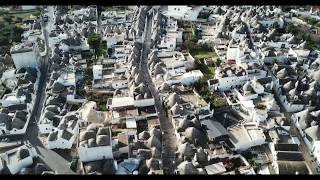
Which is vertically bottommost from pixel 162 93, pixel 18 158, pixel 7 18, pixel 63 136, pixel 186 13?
pixel 18 158

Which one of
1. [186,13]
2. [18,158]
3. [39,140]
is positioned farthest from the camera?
[186,13]

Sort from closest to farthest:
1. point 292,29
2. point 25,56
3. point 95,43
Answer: point 25,56
point 95,43
point 292,29

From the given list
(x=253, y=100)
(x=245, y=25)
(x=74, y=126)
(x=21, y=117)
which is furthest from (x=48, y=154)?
(x=245, y=25)

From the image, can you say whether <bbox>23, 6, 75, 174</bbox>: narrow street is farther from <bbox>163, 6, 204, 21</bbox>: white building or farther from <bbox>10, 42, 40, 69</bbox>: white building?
<bbox>163, 6, 204, 21</bbox>: white building

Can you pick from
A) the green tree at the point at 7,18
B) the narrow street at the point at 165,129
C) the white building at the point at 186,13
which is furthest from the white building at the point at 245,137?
the green tree at the point at 7,18

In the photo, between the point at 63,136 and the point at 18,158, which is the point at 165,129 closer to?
the point at 63,136

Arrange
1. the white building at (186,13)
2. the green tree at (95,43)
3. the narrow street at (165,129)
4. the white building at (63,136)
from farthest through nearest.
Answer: the white building at (186,13) < the green tree at (95,43) < the white building at (63,136) < the narrow street at (165,129)

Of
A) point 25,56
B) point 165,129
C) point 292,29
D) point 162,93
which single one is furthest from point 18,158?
point 292,29

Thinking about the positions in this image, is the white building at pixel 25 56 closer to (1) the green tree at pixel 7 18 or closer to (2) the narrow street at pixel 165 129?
(2) the narrow street at pixel 165 129
